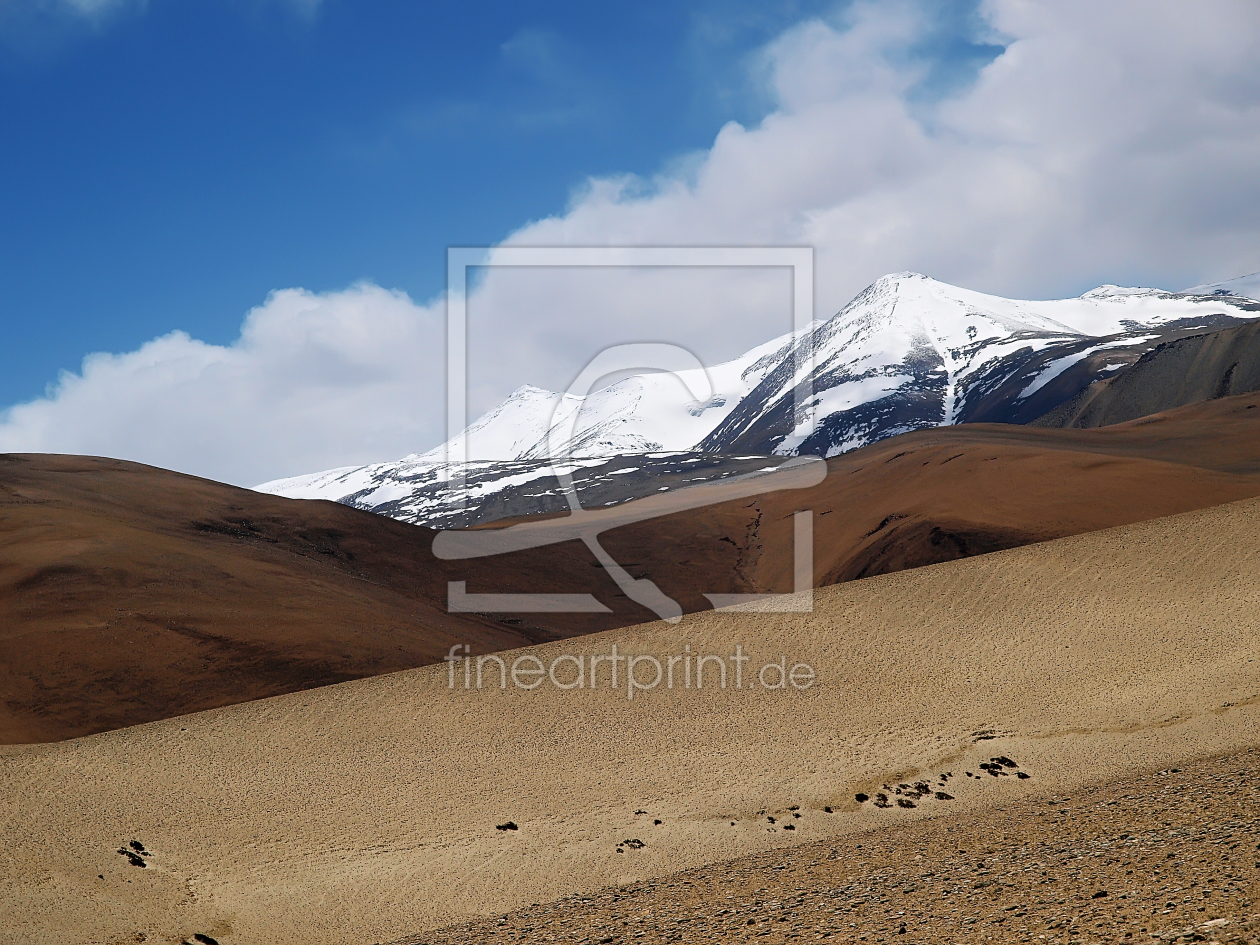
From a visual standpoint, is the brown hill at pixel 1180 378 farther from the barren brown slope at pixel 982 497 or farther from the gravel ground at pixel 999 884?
the gravel ground at pixel 999 884

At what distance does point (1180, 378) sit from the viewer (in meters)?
83.0

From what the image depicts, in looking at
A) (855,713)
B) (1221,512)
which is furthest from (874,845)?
(1221,512)

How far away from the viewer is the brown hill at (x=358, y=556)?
72.4 ft

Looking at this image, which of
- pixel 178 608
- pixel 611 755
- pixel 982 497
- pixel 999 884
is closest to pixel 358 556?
pixel 178 608

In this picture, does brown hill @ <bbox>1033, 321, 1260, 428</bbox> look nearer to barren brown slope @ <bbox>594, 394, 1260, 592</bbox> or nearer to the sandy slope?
barren brown slope @ <bbox>594, 394, 1260, 592</bbox>

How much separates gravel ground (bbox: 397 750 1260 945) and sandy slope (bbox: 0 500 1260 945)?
1497 millimetres

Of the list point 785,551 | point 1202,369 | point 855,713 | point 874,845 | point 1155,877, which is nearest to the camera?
point 1155,877

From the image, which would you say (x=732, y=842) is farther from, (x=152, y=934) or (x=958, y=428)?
(x=958, y=428)

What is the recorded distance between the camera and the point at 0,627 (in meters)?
23.0

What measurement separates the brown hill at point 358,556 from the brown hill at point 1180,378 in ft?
86.6

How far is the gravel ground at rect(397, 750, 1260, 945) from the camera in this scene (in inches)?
323

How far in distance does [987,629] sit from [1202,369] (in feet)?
247

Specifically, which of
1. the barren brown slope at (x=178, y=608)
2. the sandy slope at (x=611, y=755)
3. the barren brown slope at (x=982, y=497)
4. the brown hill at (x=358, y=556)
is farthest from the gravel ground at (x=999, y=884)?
the barren brown slope at (x=982, y=497)

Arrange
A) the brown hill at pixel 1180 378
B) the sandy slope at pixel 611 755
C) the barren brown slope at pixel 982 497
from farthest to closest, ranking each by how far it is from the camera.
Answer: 1. the brown hill at pixel 1180 378
2. the barren brown slope at pixel 982 497
3. the sandy slope at pixel 611 755
